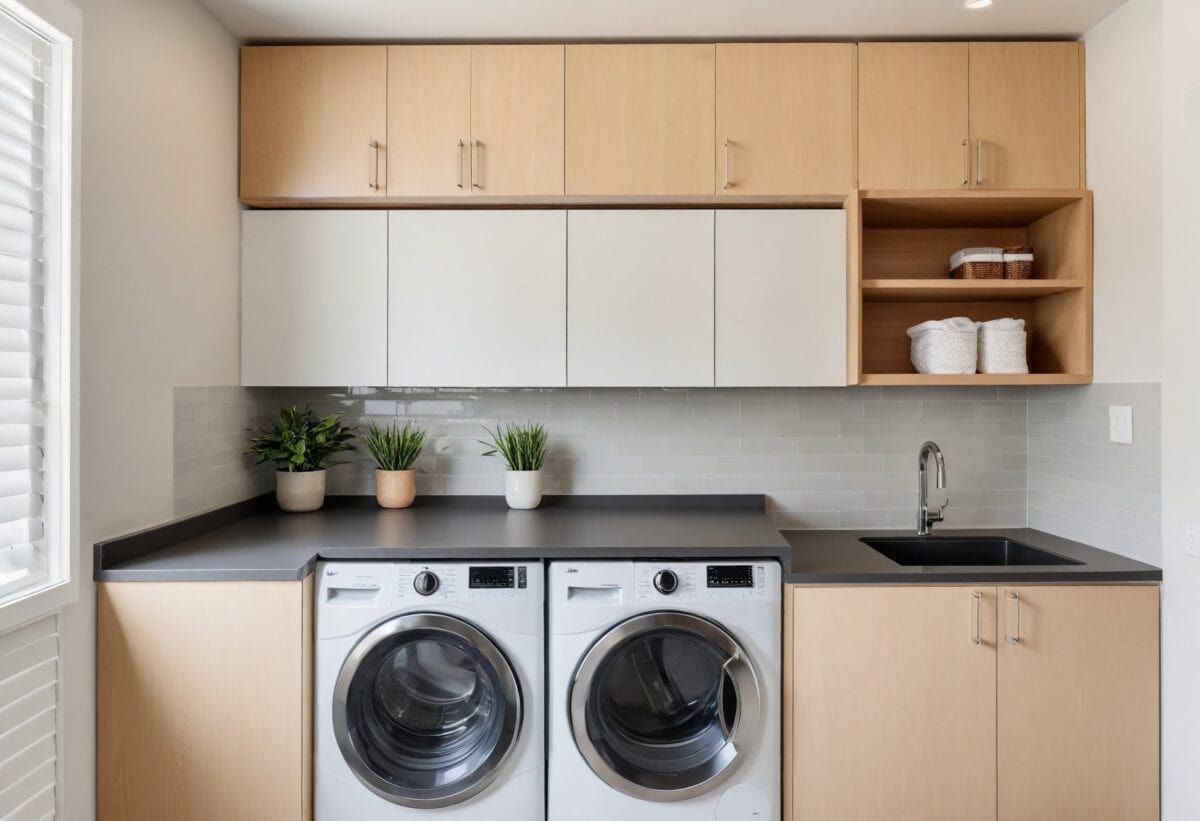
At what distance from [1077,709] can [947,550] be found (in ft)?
2.23

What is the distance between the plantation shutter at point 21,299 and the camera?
1.58 m

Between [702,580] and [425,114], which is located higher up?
[425,114]

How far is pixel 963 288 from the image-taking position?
2455 millimetres

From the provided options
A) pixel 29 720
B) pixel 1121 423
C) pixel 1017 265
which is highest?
pixel 1017 265

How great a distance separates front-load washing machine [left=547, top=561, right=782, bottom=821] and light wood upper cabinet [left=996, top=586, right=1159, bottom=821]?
0.69m

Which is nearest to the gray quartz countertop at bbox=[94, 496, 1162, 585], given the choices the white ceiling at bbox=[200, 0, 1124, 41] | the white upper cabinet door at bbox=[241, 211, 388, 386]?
the white upper cabinet door at bbox=[241, 211, 388, 386]

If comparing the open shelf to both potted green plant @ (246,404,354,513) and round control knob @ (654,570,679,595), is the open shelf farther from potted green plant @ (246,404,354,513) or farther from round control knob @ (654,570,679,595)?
potted green plant @ (246,404,354,513)

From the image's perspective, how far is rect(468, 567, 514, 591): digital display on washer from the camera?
6.76 ft

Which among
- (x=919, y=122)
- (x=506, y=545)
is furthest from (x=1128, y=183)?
(x=506, y=545)

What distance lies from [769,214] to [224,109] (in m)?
1.89

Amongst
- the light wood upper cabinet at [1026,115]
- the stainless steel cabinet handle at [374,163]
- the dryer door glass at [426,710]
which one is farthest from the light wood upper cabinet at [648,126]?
the dryer door glass at [426,710]

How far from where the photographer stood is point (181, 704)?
6.40ft

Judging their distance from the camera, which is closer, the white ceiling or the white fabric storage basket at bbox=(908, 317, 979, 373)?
the white ceiling

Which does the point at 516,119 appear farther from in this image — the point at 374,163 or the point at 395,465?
the point at 395,465
